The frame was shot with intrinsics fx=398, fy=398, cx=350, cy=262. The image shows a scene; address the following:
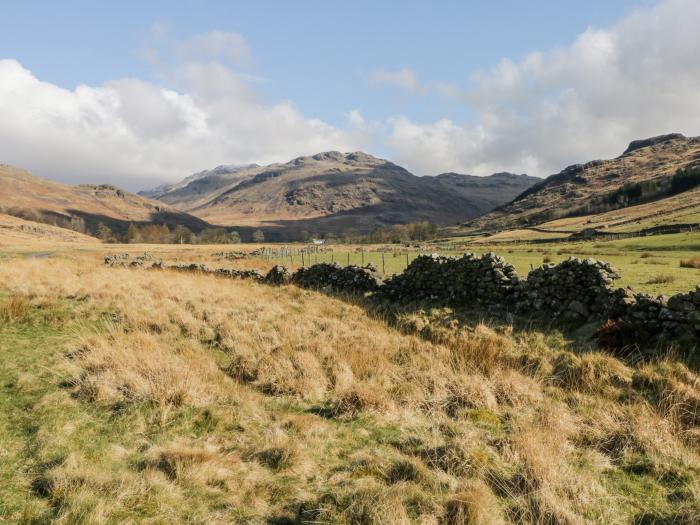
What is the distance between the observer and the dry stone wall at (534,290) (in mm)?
11227

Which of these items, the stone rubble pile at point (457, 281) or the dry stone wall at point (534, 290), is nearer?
the dry stone wall at point (534, 290)

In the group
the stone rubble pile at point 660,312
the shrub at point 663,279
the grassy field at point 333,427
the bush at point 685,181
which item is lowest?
the grassy field at point 333,427

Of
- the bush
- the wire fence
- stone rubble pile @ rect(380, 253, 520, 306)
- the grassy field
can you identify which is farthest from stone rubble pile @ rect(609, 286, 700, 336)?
the bush

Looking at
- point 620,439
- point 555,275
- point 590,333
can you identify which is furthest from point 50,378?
point 555,275

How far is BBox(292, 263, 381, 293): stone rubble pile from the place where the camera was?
22.0 m

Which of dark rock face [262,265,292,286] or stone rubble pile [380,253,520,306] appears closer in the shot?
stone rubble pile [380,253,520,306]

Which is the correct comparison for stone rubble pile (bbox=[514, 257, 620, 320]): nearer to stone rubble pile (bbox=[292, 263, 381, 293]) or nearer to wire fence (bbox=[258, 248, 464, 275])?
stone rubble pile (bbox=[292, 263, 381, 293])

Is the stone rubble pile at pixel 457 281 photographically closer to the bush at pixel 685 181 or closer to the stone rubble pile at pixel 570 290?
the stone rubble pile at pixel 570 290

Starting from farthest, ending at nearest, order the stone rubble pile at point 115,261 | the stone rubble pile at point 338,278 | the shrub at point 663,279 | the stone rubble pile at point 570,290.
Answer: the stone rubble pile at point 115,261, the stone rubble pile at point 338,278, the shrub at point 663,279, the stone rubble pile at point 570,290

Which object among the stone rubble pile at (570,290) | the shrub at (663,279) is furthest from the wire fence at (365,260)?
the shrub at (663,279)

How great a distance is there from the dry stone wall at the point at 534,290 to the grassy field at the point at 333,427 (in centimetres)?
176

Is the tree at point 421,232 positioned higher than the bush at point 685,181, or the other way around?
the bush at point 685,181

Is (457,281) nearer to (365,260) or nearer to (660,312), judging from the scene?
(660,312)

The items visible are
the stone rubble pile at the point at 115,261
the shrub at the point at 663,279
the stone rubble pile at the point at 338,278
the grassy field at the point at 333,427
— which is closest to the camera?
the grassy field at the point at 333,427
